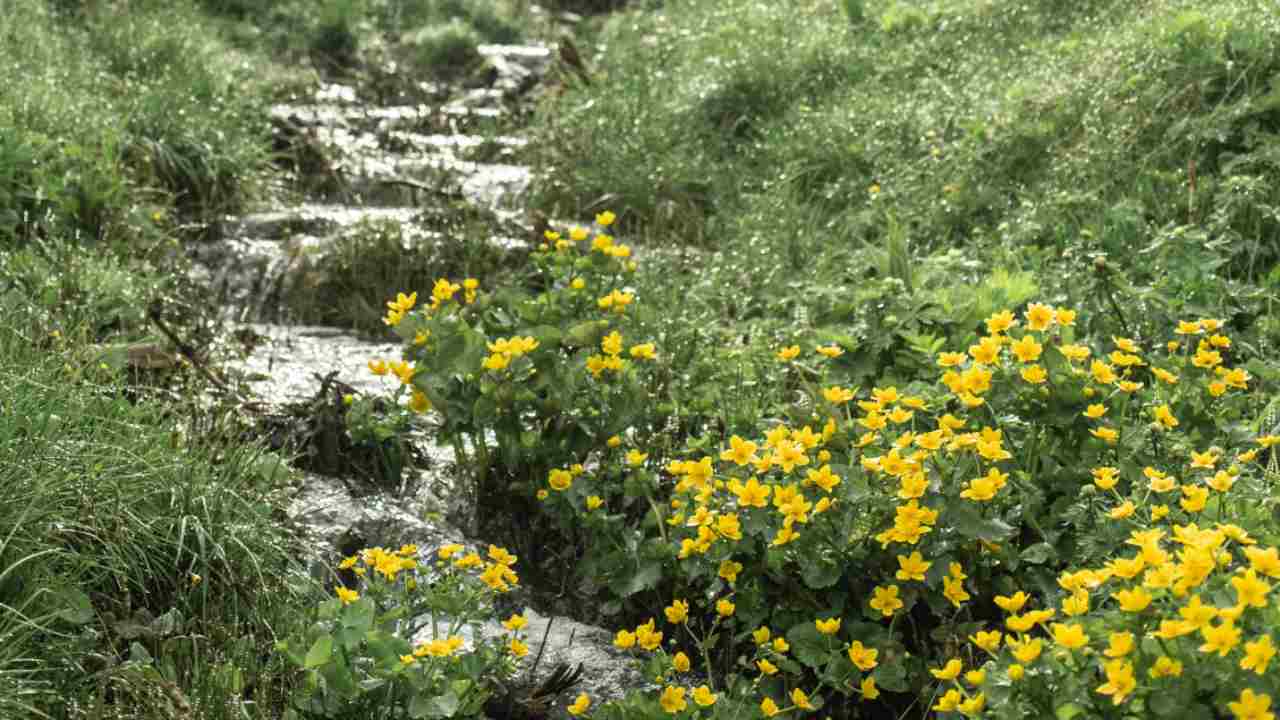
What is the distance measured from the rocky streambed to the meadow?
0.51ft

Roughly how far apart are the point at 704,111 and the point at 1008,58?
190 cm

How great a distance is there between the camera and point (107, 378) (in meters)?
4.22

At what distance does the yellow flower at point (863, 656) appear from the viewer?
279 cm

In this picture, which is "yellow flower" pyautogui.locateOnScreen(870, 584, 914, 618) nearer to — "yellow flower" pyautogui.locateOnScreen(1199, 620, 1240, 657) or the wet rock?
"yellow flower" pyautogui.locateOnScreen(1199, 620, 1240, 657)

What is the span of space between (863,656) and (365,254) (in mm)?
4274

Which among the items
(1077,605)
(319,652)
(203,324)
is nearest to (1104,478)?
(1077,605)

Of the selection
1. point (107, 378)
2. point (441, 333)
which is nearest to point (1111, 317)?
point (441, 333)

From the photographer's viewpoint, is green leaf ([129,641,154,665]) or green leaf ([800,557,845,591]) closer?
green leaf ([129,641,154,665])

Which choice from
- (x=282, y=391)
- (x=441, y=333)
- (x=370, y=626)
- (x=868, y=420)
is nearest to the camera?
(x=370, y=626)

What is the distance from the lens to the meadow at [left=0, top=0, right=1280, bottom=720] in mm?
2754

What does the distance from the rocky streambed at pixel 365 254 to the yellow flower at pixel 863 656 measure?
32.6 inches

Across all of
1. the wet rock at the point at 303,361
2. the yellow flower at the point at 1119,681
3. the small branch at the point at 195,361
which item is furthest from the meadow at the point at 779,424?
the wet rock at the point at 303,361

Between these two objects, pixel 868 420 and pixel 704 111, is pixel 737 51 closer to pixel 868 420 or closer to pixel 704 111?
pixel 704 111

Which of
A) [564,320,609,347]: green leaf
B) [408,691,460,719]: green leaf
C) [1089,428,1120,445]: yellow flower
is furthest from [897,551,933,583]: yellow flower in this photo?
[564,320,609,347]: green leaf
